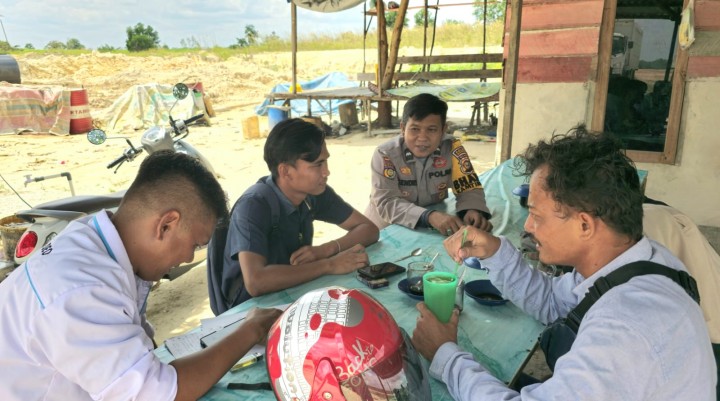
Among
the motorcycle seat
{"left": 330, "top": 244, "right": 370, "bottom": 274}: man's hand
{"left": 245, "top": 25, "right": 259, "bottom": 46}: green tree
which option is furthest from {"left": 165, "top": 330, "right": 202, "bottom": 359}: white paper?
{"left": 245, "top": 25, "right": 259, "bottom": 46}: green tree

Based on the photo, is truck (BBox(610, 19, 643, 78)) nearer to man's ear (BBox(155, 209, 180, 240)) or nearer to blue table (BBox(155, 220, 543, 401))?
blue table (BBox(155, 220, 543, 401))

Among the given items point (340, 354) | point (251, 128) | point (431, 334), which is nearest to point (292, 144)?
point (431, 334)

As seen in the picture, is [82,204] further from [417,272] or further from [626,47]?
[626,47]

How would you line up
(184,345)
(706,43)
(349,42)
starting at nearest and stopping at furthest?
(184,345) < (706,43) < (349,42)

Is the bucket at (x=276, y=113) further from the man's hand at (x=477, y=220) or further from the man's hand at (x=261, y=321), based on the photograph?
the man's hand at (x=261, y=321)

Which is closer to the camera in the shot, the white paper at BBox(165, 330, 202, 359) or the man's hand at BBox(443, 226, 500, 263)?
the white paper at BBox(165, 330, 202, 359)

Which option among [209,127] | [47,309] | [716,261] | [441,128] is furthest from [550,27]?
[209,127]

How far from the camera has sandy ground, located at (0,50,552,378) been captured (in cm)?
459

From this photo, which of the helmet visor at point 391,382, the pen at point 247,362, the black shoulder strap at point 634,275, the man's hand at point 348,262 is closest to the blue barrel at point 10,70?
the man's hand at point 348,262

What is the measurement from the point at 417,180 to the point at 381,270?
4.11 ft

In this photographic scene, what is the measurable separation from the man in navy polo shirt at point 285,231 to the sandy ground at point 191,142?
1656 mm

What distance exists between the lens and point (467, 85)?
9.93m

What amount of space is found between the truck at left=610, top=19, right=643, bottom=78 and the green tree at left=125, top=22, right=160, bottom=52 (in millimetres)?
35107

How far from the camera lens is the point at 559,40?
5359 mm
